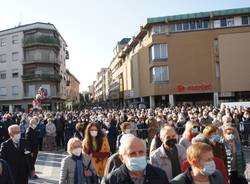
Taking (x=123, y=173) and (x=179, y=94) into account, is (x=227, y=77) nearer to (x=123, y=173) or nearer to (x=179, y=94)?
(x=179, y=94)

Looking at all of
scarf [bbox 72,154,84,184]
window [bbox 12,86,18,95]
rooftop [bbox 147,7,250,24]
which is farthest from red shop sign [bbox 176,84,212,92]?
scarf [bbox 72,154,84,184]

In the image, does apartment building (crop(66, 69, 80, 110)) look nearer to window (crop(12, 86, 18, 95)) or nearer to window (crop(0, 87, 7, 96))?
window (crop(0, 87, 7, 96))

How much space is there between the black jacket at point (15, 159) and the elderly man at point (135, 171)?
4.81 metres

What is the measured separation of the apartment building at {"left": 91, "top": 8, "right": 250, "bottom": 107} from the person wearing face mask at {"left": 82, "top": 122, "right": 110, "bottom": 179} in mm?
48115

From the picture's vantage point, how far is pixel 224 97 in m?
56.5

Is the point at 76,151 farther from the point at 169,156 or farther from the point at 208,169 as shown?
the point at 208,169

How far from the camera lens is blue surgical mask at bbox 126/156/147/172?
413cm

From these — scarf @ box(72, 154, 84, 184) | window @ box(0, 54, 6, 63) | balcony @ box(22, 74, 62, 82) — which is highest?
window @ box(0, 54, 6, 63)

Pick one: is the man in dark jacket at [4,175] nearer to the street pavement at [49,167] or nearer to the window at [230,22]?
the street pavement at [49,167]

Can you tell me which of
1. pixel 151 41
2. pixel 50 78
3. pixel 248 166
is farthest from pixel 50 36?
pixel 248 166

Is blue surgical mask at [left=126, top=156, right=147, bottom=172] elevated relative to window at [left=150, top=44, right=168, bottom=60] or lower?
lower

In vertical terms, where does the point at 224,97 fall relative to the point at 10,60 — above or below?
below

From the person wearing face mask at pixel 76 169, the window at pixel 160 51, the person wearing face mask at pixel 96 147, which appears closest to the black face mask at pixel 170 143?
the person wearing face mask at pixel 76 169

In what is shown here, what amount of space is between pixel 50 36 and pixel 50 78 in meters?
7.44
